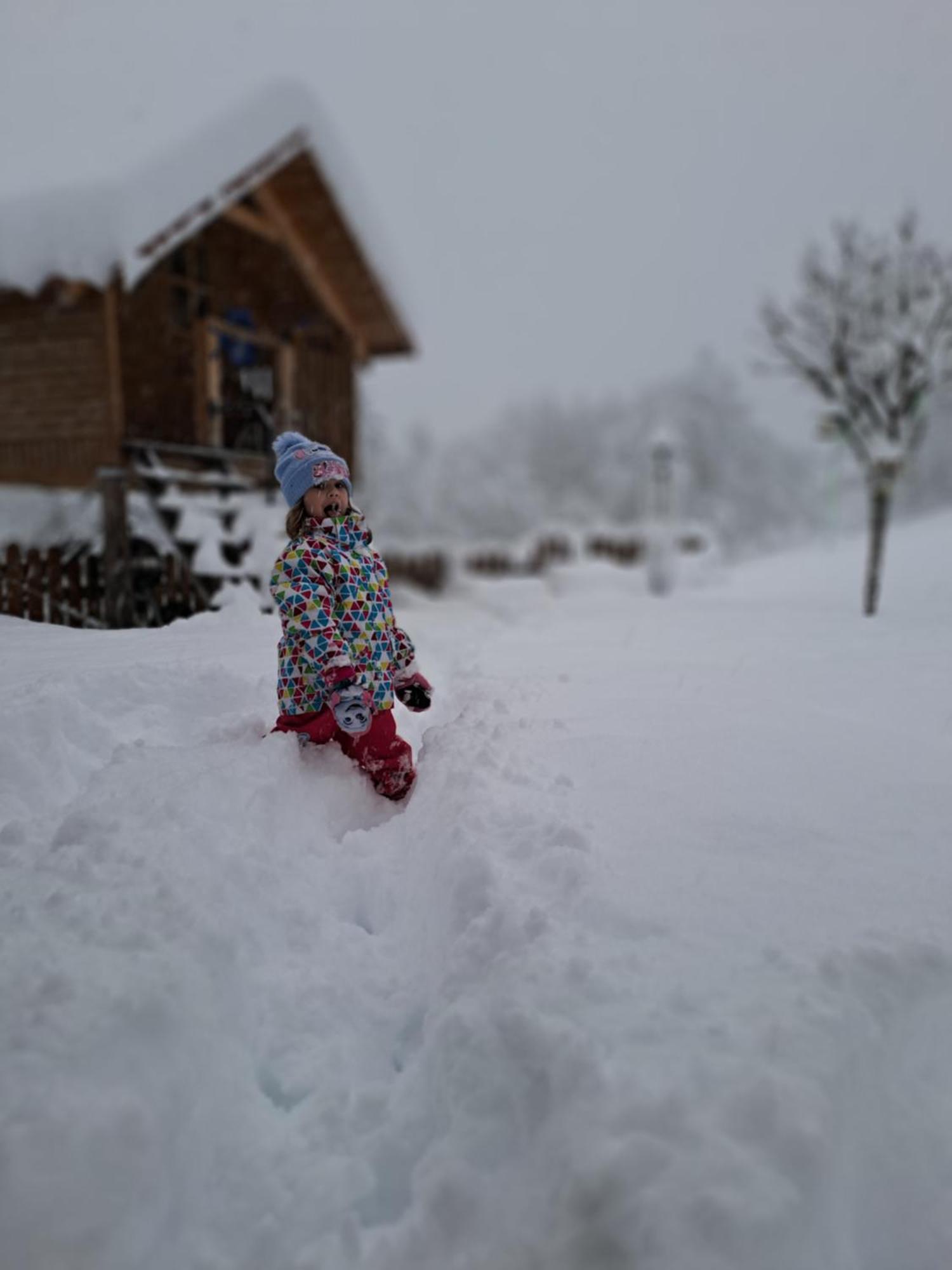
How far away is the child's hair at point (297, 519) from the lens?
297 centimetres

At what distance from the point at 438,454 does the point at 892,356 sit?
35700 millimetres

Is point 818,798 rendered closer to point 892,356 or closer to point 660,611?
point 660,611

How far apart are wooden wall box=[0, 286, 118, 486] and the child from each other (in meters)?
6.14

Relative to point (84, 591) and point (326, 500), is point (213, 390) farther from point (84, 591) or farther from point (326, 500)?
point (326, 500)

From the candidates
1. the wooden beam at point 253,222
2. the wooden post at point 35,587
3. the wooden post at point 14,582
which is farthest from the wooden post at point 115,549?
the wooden beam at point 253,222

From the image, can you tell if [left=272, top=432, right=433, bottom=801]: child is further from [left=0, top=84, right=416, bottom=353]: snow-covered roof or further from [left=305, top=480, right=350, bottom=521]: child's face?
[left=0, top=84, right=416, bottom=353]: snow-covered roof

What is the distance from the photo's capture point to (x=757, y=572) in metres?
15.3

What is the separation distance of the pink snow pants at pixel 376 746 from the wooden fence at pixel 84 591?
6.45 ft

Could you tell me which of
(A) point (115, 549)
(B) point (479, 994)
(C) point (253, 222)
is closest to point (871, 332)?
(C) point (253, 222)

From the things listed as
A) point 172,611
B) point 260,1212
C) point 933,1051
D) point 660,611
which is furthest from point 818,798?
point 660,611

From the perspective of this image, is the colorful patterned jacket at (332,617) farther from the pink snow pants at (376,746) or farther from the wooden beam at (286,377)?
the wooden beam at (286,377)

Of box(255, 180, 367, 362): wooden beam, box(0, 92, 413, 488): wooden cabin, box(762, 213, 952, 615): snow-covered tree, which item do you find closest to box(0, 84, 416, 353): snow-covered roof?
box(0, 92, 413, 488): wooden cabin

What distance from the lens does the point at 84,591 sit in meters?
4.62

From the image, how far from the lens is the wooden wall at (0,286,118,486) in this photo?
26.3 feet
